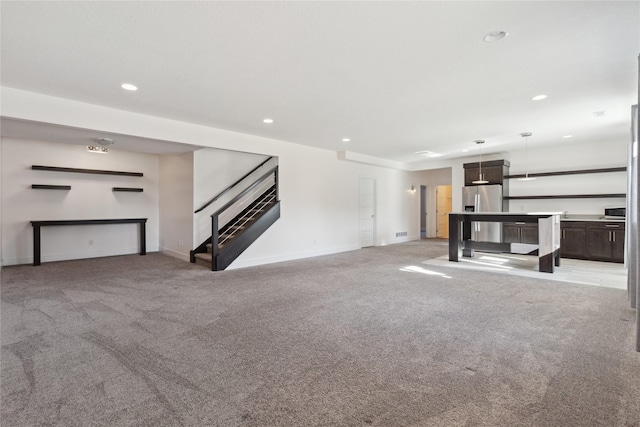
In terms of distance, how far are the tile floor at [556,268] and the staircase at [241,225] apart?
3.63 m

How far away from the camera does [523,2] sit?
2275mm

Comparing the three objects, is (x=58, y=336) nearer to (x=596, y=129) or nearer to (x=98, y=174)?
(x=98, y=174)

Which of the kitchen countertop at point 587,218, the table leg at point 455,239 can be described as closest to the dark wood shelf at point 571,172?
the kitchen countertop at point 587,218

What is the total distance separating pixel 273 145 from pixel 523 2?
17.2 ft

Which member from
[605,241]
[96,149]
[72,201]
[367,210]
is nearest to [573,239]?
[605,241]

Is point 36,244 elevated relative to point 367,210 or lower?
lower

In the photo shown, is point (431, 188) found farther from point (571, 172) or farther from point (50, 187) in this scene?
point (50, 187)

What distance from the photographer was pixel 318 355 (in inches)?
97.4

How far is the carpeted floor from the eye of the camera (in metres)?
1.79

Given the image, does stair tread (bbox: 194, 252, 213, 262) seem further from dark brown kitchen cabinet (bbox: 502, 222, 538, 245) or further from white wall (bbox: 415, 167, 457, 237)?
white wall (bbox: 415, 167, 457, 237)

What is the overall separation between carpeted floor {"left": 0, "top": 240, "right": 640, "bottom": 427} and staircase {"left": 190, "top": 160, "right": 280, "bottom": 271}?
121 centimetres

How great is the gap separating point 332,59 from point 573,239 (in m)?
7.09

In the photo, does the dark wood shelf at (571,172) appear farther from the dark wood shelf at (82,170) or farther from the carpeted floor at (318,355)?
the dark wood shelf at (82,170)

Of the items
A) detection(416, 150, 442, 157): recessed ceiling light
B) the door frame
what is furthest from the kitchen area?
the door frame
